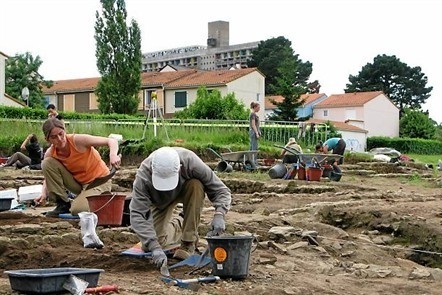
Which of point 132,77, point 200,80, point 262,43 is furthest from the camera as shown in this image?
point 262,43

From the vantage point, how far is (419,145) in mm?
45531

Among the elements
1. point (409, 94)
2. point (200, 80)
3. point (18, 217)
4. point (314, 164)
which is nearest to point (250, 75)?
point (200, 80)

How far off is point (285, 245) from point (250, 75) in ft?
139

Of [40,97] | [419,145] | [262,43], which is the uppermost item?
[262,43]

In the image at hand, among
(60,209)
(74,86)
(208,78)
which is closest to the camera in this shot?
(60,209)

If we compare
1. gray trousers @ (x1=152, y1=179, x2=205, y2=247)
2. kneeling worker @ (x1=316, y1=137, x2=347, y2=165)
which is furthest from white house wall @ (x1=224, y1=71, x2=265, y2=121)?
gray trousers @ (x1=152, y1=179, x2=205, y2=247)

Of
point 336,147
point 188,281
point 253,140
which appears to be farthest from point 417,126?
point 188,281

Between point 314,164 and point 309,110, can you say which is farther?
point 309,110

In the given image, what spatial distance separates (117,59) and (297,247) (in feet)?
104

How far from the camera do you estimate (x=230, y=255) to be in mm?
4965

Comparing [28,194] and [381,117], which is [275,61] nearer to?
[381,117]

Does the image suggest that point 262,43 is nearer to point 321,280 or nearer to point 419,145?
point 419,145

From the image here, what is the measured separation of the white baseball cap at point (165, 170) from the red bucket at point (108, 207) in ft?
5.58

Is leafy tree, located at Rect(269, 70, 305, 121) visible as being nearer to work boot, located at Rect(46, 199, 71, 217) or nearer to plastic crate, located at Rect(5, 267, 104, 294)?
work boot, located at Rect(46, 199, 71, 217)
